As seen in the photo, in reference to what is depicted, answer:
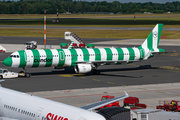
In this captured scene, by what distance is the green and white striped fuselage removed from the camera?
52.3 meters

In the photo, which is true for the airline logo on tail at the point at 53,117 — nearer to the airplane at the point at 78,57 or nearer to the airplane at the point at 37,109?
the airplane at the point at 37,109

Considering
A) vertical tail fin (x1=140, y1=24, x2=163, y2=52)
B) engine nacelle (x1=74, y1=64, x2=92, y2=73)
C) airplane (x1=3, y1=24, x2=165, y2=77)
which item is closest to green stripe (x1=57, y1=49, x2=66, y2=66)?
airplane (x1=3, y1=24, x2=165, y2=77)

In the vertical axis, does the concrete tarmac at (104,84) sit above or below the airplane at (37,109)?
below

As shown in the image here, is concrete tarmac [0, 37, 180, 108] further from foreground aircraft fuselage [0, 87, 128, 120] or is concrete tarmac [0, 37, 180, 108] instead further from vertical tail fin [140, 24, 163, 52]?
foreground aircraft fuselage [0, 87, 128, 120]

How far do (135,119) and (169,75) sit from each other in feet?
106

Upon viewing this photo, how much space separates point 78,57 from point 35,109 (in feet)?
111

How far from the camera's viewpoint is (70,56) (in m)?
55.4

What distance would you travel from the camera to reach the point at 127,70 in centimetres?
6150

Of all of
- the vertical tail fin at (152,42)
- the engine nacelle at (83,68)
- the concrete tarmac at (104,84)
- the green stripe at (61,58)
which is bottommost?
the concrete tarmac at (104,84)

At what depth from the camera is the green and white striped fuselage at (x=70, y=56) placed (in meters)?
52.3

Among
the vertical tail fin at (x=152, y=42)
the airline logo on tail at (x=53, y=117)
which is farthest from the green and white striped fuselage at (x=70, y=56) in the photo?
the airline logo on tail at (x=53, y=117)

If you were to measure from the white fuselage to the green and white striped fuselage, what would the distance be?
26.7m

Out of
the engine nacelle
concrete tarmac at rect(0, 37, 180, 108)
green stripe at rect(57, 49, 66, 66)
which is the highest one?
green stripe at rect(57, 49, 66, 66)

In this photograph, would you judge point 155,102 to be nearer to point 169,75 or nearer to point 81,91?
point 81,91
